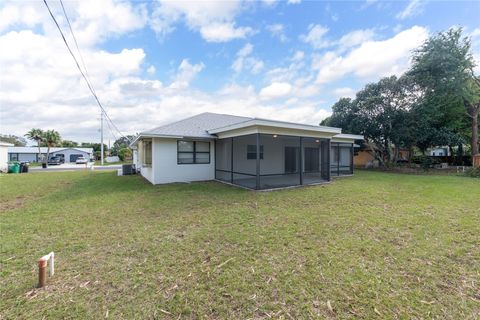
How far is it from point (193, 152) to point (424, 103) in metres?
18.4

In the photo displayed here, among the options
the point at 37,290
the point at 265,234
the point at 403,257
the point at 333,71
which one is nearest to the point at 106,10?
the point at 37,290

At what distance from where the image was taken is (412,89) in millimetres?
17938

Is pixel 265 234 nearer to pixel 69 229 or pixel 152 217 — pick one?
pixel 152 217

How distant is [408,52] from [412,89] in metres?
3.08

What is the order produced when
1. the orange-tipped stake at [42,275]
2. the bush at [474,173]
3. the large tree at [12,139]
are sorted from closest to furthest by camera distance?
the orange-tipped stake at [42,275]
the bush at [474,173]
the large tree at [12,139]

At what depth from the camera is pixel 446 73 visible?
1590cm

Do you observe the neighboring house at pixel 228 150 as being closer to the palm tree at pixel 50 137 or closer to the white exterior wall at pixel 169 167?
the white exterior wall at pixel 169 167

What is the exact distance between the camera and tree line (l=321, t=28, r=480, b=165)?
15873 millimetres

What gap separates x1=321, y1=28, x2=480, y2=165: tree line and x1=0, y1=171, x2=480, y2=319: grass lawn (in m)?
13.5

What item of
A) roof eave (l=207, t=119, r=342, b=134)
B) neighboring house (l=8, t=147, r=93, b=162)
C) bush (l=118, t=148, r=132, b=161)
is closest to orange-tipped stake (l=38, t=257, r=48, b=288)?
roof eave (l=207, t=119, r=342, b=134)

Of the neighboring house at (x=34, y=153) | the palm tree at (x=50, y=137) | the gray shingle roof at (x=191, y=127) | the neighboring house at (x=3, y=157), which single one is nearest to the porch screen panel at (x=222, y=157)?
the gray shingle roof at (x=191, y=127)

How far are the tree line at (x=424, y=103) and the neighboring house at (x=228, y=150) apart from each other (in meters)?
5.53

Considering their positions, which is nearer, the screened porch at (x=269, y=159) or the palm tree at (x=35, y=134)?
the screened porch at (x=269, y=159)

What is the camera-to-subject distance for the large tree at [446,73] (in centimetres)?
1572
